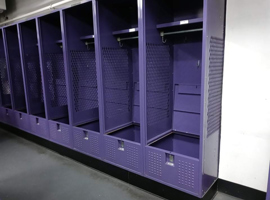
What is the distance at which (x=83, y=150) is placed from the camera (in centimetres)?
263

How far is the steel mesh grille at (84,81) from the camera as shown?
8.98ft

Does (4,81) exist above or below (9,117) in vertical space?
above

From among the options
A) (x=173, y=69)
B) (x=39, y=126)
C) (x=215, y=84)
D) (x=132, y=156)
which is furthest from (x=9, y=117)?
(x=215, y=84)

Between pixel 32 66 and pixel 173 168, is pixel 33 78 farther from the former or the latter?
pixel 173 168

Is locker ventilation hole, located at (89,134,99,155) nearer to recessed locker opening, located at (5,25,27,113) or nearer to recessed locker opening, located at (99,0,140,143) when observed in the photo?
recessed locker opening, located at (99,0,140,143)

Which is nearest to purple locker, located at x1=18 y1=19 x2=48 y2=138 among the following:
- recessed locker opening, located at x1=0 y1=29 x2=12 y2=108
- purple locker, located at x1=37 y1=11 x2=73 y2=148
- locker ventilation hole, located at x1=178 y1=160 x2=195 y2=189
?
purple locker, located at x1=37 y1=11 x2=73 y2=148

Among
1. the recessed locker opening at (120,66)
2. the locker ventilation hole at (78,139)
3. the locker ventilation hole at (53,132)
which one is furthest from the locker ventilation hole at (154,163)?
the locker ventilation hole at (53,132)

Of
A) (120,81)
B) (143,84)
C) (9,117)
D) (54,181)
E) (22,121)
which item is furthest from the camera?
(9,117)

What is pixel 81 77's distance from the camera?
2797mm

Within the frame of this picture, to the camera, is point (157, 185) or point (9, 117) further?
point (9, 117)

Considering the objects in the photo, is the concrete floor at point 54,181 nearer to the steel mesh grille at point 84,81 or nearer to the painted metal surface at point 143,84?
the painted metal surface at point 143,84

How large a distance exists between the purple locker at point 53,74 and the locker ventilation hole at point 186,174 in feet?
5.57

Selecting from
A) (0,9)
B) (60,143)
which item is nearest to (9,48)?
(0,9)

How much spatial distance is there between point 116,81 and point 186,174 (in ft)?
4.34
